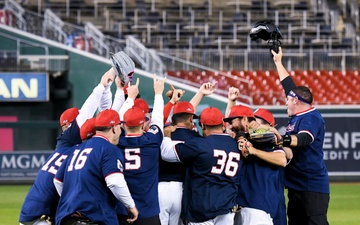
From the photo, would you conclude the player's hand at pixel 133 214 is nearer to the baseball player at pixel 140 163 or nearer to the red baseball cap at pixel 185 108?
the baseball player at pixel 140 163

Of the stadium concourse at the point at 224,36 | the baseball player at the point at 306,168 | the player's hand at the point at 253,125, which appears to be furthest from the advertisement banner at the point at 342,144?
the player's hand at the point at 253,125

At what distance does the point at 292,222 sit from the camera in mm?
8953

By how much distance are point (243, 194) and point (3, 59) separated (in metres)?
14.1

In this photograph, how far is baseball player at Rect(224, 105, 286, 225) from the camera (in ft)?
26.9

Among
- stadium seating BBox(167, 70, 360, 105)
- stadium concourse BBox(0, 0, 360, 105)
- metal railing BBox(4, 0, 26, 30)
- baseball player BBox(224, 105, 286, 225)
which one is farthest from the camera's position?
metal railing BBox(4, 0, 26, 30)

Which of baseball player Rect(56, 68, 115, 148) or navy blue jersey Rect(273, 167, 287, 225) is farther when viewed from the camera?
navy blue jersey Rect(273, 167, 287, 225)

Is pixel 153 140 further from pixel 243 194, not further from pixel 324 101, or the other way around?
pixel 324 101

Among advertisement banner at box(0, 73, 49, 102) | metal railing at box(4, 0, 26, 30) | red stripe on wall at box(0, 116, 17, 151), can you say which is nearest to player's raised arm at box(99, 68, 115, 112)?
red stripe on wall at box(0, 116, 17, 151)

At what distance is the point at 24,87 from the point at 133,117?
44.8ft

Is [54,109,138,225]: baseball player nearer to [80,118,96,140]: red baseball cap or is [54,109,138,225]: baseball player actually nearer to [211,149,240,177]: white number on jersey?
[80,118,96,140]: red baseball cap

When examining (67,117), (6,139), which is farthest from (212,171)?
(6,139)

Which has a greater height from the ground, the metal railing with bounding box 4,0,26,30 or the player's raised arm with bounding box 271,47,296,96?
the metal railing with bounding box 4,0,26,30

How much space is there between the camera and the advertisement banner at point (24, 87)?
21.1m

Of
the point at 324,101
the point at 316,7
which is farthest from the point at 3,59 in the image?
the point at 316,7
